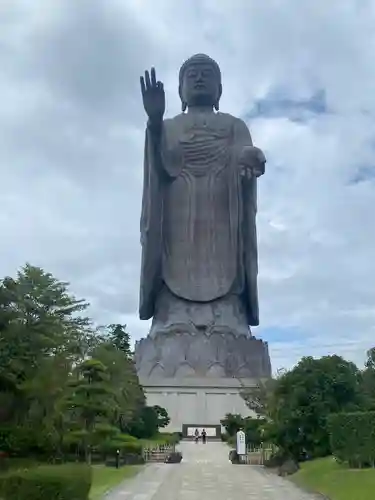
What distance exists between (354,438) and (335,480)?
1.91 meters

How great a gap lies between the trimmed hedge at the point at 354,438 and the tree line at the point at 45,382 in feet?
18.8

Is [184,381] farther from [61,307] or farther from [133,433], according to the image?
[61,307]

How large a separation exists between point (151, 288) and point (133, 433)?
38.2 ft

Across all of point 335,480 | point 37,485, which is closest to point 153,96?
point 335,480

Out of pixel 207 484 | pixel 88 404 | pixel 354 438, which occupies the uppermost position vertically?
pixel 88 404

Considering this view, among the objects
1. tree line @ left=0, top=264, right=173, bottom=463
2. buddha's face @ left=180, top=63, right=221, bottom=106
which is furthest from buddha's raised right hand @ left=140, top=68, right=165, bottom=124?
buddha's face @ left=180, top=63, right=221, bottom=106

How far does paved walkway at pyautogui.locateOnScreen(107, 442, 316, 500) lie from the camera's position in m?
13.4

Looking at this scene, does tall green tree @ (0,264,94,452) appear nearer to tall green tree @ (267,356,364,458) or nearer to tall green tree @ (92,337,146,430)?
tall green tree @ (267,356,364,458)

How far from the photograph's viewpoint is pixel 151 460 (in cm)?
2519

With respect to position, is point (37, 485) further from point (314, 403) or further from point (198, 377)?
point (198, 377)

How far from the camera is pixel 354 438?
16.3m

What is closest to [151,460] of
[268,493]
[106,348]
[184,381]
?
[106,348]

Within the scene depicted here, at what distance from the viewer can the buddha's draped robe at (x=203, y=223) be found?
4312 cm

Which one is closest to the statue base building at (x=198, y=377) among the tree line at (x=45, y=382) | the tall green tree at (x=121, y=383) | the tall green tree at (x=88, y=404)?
the tall green tree at (x=121, y=383)
